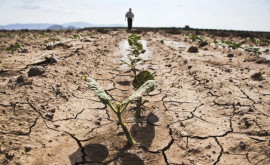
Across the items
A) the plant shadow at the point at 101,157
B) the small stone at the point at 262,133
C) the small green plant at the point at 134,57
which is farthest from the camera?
the small green plant at the point at 134,57

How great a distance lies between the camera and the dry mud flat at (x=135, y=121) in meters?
1.65

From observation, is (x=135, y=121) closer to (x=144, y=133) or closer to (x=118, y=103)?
(x=144, y=133)

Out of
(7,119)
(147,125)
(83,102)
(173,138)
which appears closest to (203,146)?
(173,138)

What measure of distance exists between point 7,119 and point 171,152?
5.49ft

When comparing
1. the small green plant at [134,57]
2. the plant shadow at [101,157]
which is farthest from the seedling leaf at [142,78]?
the plant shadow at [101,157]

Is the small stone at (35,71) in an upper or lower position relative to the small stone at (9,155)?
upper

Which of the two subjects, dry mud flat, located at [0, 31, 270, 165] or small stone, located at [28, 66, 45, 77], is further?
small stone, located at [28, 66, 45, 77]

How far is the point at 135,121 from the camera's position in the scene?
7.23ft

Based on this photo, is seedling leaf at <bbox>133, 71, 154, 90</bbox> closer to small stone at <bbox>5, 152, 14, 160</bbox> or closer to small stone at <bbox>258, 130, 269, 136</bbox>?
small stone at <bbox>258, 130, 269, 136</bbox>

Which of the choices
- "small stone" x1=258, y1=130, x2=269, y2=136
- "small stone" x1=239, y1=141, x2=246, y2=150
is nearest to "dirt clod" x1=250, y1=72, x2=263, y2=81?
"small stone" x1=258, y1=130, x2=269, y2=136

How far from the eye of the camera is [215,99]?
2623 mm

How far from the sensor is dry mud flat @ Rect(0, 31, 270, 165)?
165 cm

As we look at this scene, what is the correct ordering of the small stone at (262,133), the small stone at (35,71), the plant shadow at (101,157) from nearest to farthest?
the plant shadow at (101,157), the small stone at (262,133), the small stone at (35,71)

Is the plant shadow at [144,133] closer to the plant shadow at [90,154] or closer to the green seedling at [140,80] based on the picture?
the green seedling at [140,80]
